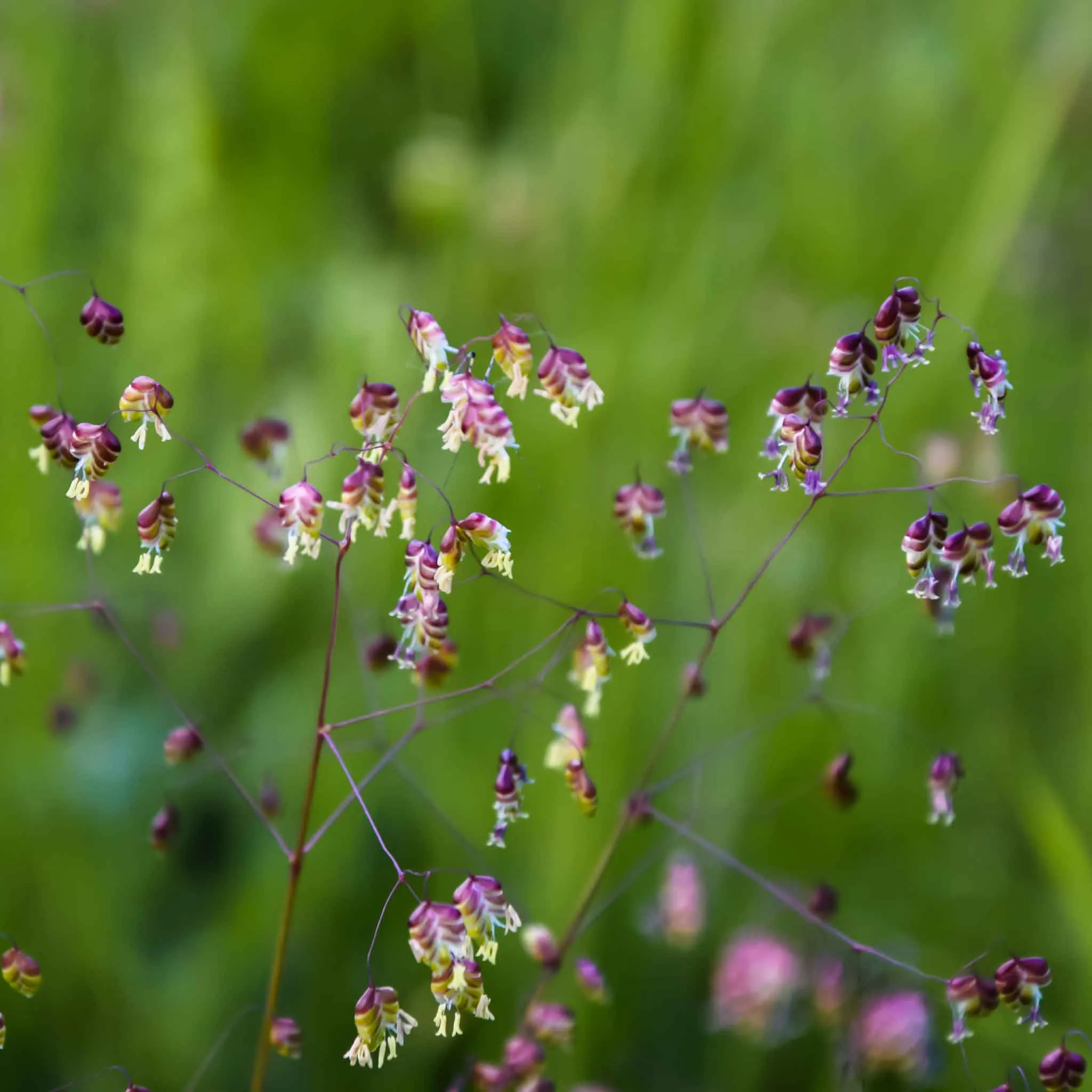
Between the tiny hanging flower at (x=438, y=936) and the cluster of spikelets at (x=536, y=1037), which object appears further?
the cluster of spikelets at (x=536, y=1037)

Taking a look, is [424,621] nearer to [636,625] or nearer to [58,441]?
[636,625]

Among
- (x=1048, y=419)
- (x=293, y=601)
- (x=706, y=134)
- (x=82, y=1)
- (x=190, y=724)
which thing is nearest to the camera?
(x=190, y=724)

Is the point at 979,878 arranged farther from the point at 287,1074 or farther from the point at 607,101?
the point at 607,101

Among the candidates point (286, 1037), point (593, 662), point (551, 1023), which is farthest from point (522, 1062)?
point (593, 662)

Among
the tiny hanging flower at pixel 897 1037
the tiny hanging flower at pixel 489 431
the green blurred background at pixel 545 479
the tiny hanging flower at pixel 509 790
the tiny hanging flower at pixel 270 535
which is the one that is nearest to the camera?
the tiny hanging flower at pixel 489 431

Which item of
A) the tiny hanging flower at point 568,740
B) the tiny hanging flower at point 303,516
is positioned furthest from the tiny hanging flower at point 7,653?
the tiny hanging flower at point 568,740

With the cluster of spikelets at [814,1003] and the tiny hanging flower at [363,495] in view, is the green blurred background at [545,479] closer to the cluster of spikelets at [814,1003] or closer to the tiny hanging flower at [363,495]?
the cluster of spikelets at [814,1003]

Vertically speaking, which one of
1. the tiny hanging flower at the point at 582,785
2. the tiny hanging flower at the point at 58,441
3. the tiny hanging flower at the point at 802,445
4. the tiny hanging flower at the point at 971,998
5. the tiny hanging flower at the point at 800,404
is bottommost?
the tiny hanging flower at the point at 971,998

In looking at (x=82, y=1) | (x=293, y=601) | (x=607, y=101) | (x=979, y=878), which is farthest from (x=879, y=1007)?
(x=82, y=1)
